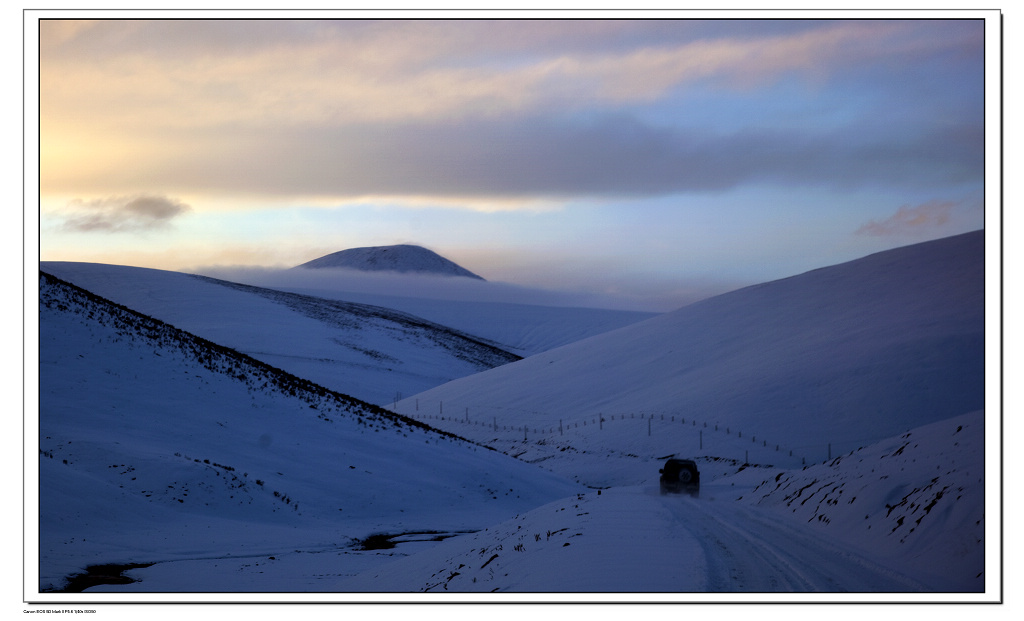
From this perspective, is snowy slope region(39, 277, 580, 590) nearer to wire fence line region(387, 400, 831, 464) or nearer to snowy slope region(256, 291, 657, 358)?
wire fence line region(387, 400, 831, 464)

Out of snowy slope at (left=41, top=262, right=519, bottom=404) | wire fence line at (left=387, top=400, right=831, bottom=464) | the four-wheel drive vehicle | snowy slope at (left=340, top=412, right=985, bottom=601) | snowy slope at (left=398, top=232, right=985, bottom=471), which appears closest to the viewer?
snowy slope at (left=340, top=412, right=985, bottom=601)

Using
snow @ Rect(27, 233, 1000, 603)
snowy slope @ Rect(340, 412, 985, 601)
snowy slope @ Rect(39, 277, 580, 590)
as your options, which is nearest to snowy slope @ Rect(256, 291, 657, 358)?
snow @ Rect(27, 233, 1000, 603)

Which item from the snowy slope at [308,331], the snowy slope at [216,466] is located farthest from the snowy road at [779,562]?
the snowy slope at [308,331]

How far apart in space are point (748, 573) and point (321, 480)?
17846 mm

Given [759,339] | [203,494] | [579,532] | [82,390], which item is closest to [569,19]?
[579,532]

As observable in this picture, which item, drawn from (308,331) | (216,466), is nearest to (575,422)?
(216,466)

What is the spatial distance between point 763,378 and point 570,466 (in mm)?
14533

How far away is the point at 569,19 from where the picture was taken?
15930 mm

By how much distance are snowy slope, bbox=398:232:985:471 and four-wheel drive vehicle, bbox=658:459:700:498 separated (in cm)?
1477

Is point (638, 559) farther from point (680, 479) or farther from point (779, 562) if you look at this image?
point (680, 479)

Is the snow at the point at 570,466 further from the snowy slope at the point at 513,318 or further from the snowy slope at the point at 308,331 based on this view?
the snowy slope at the point at 513,318

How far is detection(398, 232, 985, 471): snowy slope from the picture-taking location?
43719 millimetres
